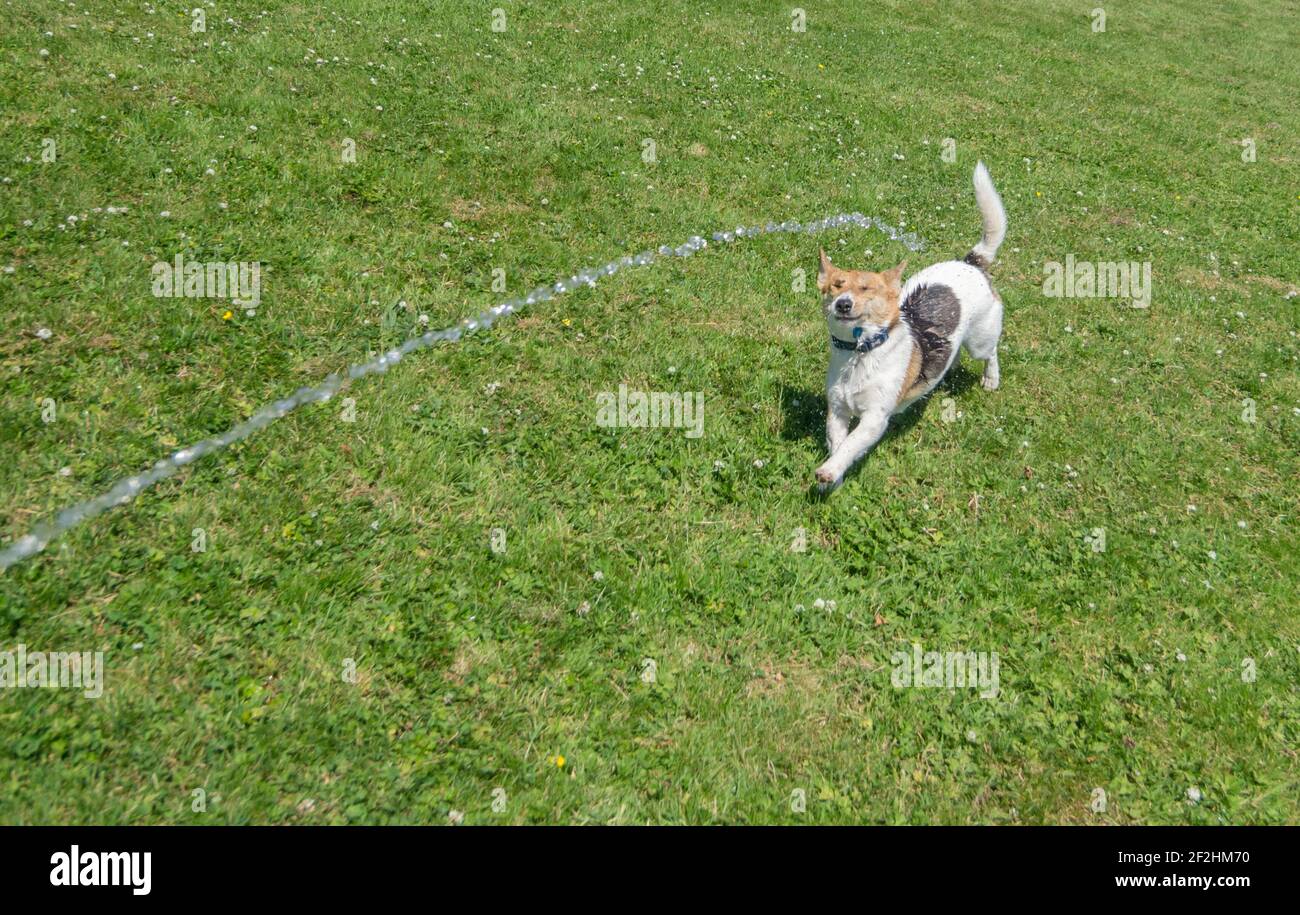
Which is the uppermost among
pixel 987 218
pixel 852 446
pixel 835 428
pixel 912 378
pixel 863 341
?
pixel 987 218

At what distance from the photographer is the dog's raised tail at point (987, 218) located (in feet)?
22.1

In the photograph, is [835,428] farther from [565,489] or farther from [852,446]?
[565,489]

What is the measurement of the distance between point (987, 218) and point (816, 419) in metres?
2.51

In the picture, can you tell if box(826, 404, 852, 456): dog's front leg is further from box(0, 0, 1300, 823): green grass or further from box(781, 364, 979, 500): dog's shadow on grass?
box(0, 0, 1300, 823): green grass

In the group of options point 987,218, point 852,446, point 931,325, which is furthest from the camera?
point 987,218

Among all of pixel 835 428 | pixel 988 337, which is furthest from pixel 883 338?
pixel 988 337

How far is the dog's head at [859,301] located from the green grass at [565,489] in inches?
47.0

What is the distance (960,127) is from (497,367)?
11016 mm

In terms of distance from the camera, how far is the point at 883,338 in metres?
5.68

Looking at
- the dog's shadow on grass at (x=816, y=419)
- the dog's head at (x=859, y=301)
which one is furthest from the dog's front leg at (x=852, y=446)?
the dog's head at (x=859, y=301)

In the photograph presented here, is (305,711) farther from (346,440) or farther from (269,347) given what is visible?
(269,347)

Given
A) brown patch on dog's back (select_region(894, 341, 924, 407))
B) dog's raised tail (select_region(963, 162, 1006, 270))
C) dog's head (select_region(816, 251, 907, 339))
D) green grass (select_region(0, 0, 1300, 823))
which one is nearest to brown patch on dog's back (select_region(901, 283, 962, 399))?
brown patch on dog's back (select_region(894, 341, 924, 407))

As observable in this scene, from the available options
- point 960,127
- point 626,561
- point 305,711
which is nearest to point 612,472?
point 626,561

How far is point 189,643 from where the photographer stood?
4172 millimetres
